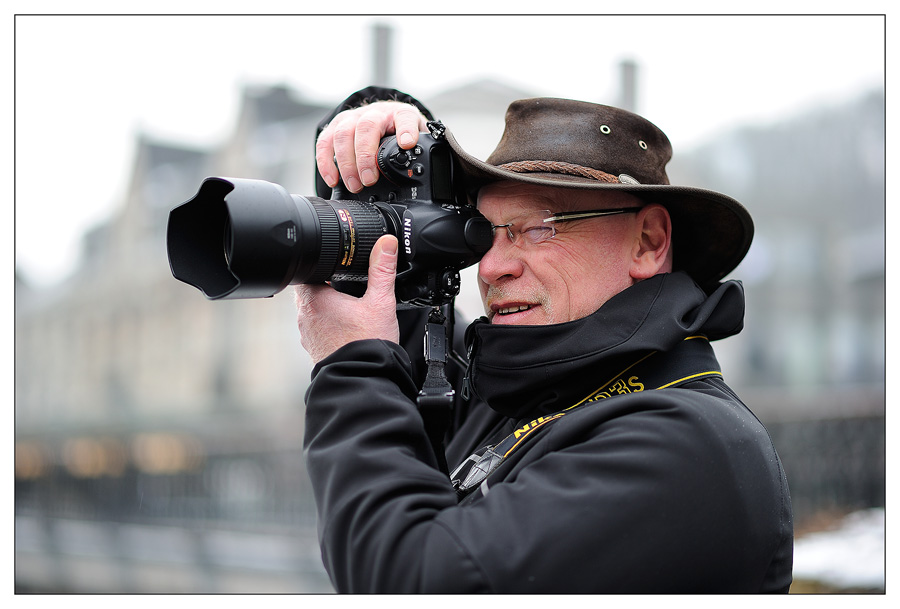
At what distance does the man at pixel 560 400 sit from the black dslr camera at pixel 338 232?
0.15ft

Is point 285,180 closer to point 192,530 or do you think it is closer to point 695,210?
point 192,530

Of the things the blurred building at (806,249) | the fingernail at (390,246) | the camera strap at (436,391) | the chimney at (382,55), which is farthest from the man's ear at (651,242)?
the blurred building at (806,249)

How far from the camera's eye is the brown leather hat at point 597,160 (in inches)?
76.7

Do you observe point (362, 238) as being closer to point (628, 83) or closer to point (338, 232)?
point (338, 232)

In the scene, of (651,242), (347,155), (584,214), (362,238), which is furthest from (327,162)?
(651,242)

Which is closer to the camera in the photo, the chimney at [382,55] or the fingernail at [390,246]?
the fingernail at [390,246]

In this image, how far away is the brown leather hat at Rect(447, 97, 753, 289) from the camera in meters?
1.95

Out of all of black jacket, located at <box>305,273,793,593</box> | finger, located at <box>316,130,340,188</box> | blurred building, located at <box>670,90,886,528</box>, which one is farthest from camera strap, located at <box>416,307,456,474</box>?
blurred building, located at <box>670,90,886,528</box>

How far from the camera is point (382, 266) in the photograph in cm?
182

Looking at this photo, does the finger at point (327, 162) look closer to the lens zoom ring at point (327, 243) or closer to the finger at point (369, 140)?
the finger at point (369, 140)

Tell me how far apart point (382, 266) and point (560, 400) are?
1.54 feet

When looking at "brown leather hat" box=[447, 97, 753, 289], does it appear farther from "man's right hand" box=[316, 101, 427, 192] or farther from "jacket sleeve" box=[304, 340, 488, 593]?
"jacket sleeve" box=[304, 340, 488, 593]

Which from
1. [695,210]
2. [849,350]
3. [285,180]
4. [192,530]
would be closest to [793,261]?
[849,350]

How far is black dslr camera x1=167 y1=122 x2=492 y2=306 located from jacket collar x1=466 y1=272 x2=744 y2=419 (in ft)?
0.65
